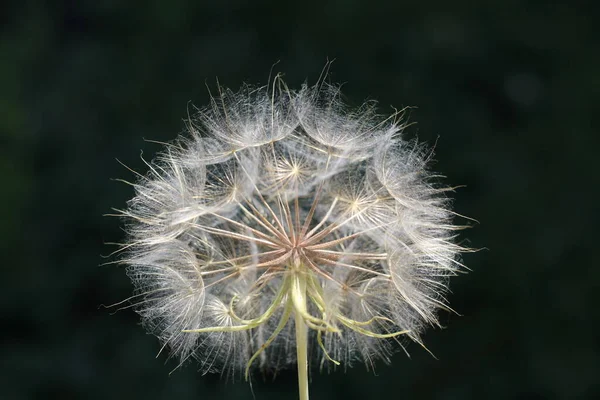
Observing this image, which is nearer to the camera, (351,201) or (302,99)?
(302,99)

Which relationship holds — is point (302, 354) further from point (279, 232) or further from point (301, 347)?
point (279, 232)

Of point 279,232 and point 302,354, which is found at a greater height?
point 279,232

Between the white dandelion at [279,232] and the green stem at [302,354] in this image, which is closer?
the green stem at [302,354]

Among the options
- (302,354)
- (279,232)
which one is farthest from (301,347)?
(279,232)

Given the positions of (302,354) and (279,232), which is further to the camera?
(279,232)

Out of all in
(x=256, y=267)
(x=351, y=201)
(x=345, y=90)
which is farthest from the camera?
(x=345, y=90)

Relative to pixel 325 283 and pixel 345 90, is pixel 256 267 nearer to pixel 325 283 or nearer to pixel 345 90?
pixel 325 283

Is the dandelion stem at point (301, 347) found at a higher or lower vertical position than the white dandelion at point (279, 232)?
lower

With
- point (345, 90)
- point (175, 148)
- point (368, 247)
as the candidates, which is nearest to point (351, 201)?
point (368, 247)
